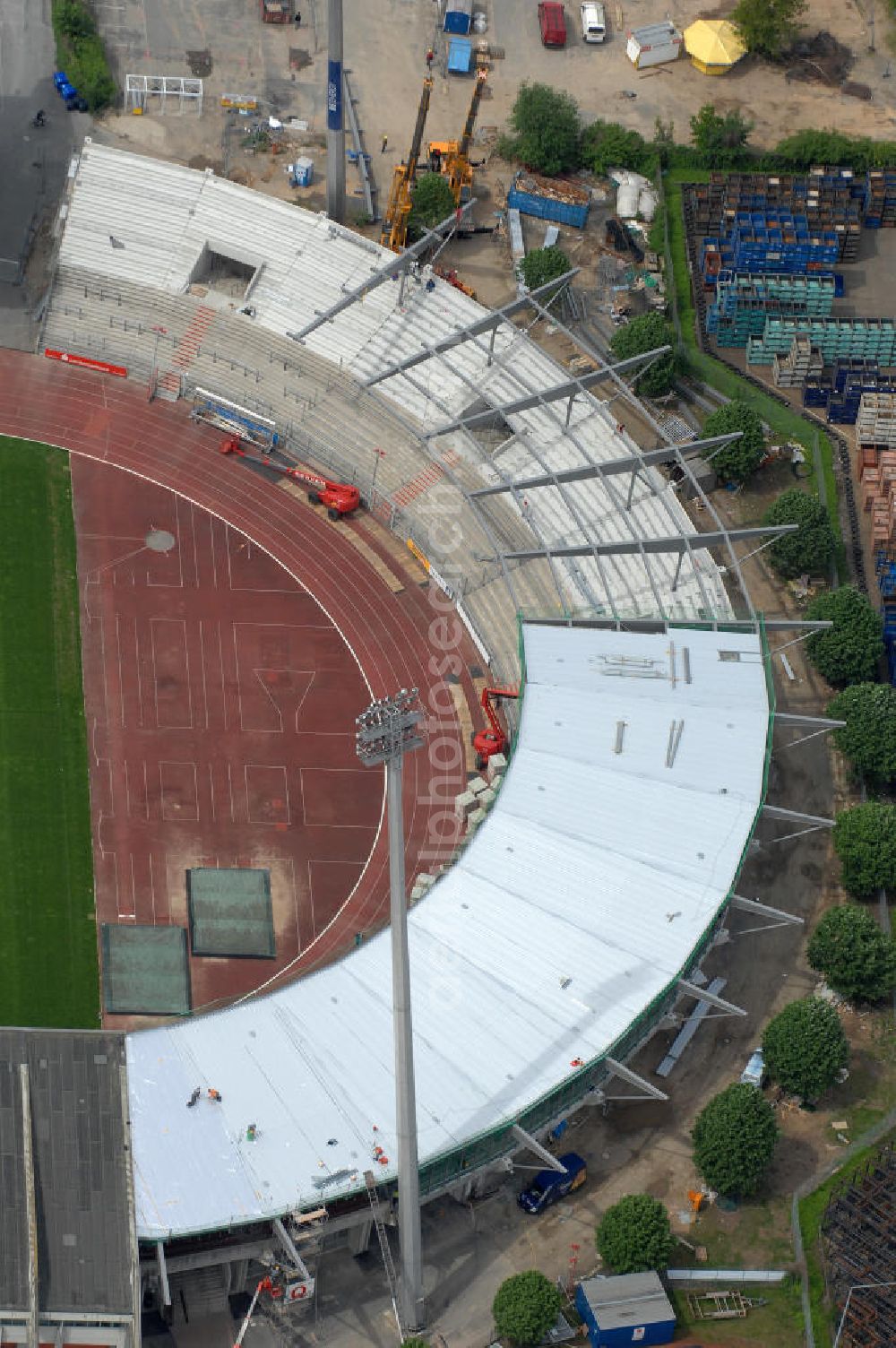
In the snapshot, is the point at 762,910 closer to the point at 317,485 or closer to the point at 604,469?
the point at 604,469

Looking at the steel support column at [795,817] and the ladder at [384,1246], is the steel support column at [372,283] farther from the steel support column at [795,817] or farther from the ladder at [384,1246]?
the ladder at [384,1246]

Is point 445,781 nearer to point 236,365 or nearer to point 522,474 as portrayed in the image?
point 522,474

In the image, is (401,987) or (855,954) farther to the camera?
(855,954)

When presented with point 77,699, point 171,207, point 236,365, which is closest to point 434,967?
point 77,699

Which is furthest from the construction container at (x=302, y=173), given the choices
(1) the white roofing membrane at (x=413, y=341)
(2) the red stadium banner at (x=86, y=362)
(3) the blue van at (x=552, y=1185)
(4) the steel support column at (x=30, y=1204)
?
(3) the blue van at (x=552, y=1185)

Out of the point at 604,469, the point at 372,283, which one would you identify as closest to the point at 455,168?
the point at 372,283

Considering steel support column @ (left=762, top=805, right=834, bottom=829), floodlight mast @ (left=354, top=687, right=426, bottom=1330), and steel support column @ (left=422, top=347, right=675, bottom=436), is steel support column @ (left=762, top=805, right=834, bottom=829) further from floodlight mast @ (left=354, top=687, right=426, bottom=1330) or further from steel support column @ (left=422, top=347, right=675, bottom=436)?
steel support column @ (left=422, top=347, right=675, bottom=436)

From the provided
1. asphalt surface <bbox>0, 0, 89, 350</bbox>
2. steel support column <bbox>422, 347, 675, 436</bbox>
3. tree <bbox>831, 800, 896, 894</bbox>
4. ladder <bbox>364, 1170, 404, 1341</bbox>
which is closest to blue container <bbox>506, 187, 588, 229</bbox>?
steel support column <bbox>422, 347, 675, 436</bbox>
